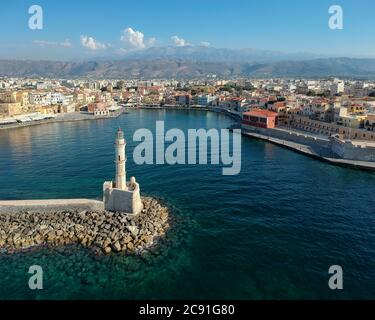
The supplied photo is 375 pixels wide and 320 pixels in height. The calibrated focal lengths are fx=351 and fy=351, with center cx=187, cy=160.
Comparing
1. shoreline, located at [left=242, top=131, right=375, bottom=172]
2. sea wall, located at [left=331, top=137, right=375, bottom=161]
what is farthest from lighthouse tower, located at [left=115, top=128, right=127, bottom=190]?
sea wall, located at [left=331, top=137, right=375, bottom=161]

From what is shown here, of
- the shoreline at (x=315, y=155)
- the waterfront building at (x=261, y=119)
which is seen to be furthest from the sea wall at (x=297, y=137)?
the waterfront building at (x=261, y=119)

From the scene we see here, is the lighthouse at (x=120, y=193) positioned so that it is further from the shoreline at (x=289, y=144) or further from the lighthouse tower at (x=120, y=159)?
the shoreline at (x=289, y=144)

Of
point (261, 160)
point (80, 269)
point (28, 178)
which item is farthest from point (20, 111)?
point (80, 269)

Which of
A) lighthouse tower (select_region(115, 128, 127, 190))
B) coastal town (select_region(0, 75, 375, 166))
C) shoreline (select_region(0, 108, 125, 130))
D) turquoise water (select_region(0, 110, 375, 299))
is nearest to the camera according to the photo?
turquoise water (select_region(0, 110, 375, 299))

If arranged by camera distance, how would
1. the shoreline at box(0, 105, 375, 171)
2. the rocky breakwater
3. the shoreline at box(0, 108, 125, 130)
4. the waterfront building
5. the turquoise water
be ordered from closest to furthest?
the turquoise water, the rocky breakwater, the shoreline at box(0, 105, 375, 171), the waterfront building, the shoreline at box(0, 108, 125, 130)

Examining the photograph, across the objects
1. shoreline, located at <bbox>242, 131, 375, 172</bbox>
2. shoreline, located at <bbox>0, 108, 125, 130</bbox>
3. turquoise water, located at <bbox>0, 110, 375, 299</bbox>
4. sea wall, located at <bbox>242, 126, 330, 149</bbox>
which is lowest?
turquoise water, located at <bbox>0, 110, 375, 299</bbox>

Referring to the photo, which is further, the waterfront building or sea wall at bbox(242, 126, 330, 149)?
the waterfront building

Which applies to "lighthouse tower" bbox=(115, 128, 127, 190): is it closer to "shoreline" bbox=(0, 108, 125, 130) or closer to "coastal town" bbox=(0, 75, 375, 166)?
"coastal town" bbox=(0, 75, 375, 166)
